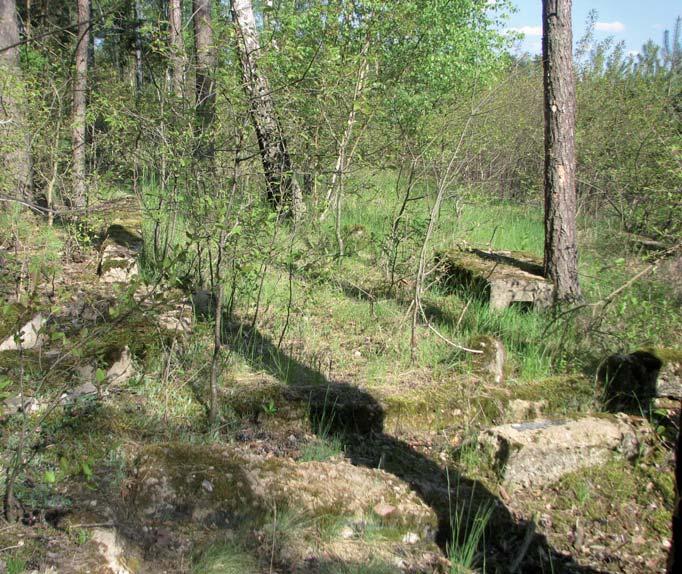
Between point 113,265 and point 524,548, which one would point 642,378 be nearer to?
point 524,548

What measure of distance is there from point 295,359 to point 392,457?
1.31 m

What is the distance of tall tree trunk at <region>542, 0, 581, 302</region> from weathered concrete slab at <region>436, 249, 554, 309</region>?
0.58 ft

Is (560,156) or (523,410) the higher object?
(560,156)

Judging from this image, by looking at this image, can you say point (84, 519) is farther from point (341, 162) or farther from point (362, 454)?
point (341, 162)

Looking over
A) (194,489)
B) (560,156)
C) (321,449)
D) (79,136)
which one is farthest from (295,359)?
(79,136)

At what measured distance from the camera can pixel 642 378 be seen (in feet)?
15.4

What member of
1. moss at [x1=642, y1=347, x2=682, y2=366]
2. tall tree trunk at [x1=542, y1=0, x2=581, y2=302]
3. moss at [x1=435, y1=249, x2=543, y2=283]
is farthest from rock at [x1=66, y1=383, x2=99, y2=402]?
tall tree trunk at [x1=542, y1=0, x2=581, y2=302]

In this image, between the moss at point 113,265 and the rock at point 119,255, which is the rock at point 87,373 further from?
the moss at point 113,265

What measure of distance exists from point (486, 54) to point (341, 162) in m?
6.98

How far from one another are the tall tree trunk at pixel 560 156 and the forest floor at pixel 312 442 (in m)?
0.64

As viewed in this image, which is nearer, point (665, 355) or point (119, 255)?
point (665, 355)

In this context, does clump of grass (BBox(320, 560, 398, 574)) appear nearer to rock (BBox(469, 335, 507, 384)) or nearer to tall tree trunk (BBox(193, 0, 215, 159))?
rock (BBox(469, 335, 507, 384))

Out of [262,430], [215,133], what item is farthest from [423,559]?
[215,133]

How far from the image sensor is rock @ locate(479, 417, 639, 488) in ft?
12.4
